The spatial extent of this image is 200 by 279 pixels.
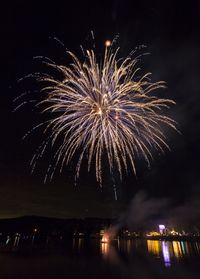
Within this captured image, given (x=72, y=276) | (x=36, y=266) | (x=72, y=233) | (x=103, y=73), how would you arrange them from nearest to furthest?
1. (x=103, y=73)
2. (x=72, y=276)
3. (x=36, y=266)
4. (x=72, y=233)

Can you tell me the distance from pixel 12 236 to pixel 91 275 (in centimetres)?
12528

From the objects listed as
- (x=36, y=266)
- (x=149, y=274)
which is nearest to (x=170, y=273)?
(x=149, y=274)

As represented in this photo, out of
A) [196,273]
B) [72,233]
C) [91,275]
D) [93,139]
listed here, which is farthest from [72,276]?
[72,233]

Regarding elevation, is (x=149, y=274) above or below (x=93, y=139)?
below

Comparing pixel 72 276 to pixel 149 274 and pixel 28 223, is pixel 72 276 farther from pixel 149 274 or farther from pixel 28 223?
pixel 28 223

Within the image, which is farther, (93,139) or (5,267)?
(5,267)

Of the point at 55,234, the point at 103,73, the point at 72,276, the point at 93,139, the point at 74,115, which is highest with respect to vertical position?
the point at 55,234

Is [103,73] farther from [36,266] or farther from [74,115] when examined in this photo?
[36,266]

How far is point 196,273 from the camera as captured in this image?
41.4 m

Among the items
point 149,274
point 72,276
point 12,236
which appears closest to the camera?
point 72,276

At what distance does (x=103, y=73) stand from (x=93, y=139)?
5.87 meters

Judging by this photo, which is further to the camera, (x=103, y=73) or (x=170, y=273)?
(x=170, y=273)

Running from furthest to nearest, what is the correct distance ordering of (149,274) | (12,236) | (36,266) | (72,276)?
(12,236)
(36,266)
(149,274)
(72,276)

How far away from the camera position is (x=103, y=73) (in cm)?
2175
